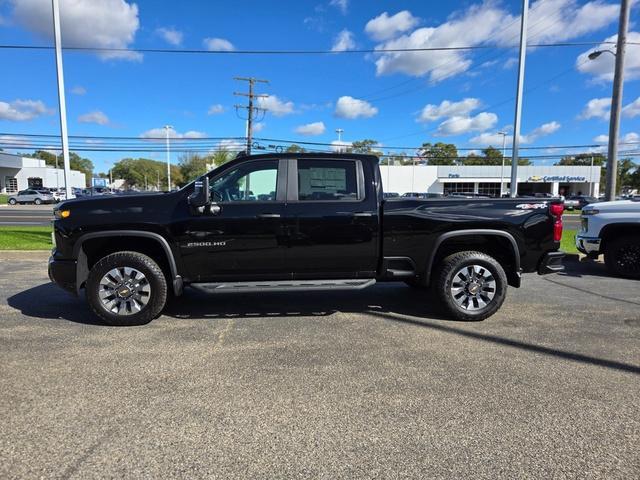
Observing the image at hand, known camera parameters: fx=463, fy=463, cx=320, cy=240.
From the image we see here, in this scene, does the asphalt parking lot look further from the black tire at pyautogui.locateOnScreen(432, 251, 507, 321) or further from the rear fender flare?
the rear fender flare

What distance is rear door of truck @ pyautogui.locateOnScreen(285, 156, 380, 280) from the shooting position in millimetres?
5309

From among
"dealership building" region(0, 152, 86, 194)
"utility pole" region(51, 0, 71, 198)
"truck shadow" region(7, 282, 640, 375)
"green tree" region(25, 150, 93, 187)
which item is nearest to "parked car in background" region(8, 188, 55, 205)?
"dealership building" region(0, 152, 86, 194)

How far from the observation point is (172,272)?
17.2 feet

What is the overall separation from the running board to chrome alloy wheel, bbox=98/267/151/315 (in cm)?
56

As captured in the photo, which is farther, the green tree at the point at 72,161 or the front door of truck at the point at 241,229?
the green tree at the point at 72,161

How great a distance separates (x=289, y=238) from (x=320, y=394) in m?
2.15

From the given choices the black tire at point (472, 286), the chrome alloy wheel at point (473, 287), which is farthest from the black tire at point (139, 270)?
the chrome alloy wheel at point (473, 287)

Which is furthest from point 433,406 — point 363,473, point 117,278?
point 117,278

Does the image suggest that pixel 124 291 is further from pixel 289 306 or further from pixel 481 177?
pixel 481 177

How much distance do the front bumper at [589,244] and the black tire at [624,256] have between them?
0.58 feet

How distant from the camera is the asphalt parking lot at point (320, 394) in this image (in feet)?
8.82

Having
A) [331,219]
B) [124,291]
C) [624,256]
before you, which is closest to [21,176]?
[124,291]

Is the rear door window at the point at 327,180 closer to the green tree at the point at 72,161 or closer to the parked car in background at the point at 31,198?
the parked car in background at the point at 31,198

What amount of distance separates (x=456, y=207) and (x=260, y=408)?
3.38 meters
